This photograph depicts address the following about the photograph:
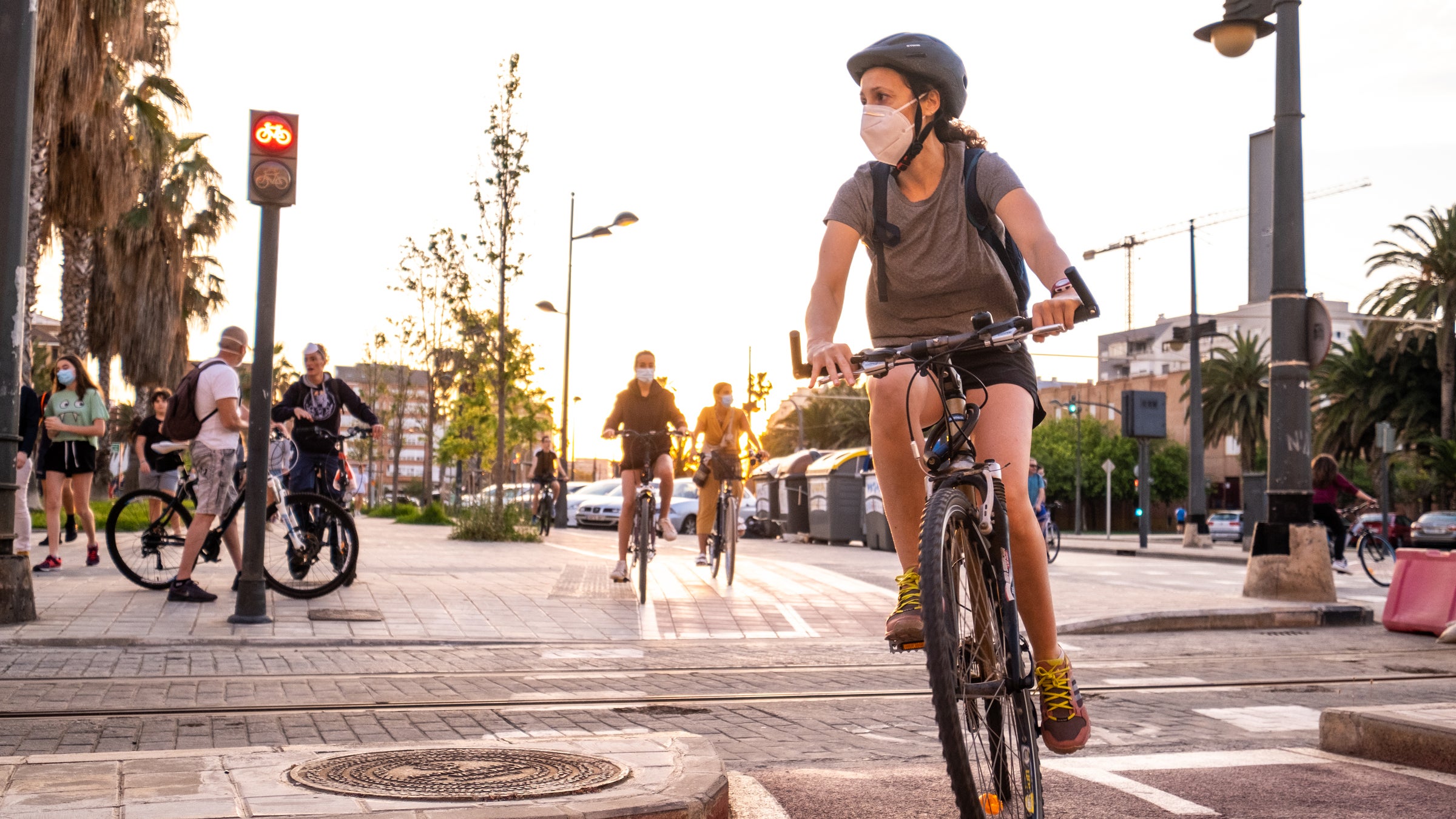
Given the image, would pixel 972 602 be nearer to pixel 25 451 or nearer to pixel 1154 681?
pixel 1154 681

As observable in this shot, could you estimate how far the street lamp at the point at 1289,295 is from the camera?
39.5 feet

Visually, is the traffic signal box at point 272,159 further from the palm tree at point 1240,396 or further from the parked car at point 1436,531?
the palm tree at point 1240,396

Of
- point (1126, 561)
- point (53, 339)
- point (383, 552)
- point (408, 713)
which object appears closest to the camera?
point (408, 713)

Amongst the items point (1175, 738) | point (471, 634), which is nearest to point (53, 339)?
point (471, 634)

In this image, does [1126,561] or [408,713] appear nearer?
[408,713]

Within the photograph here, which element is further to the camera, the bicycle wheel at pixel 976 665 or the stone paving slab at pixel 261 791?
the stone paving slab at pixel 261 791

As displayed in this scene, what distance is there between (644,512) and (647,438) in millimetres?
658

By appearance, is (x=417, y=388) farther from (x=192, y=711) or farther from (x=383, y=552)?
(x=192, y=711)

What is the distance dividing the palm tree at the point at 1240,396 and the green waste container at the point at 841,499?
37370 millimetres

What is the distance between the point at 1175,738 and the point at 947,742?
2.86 metres

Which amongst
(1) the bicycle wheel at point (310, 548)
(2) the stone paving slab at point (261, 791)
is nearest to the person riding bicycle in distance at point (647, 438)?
(1) the bicycle wheel at point (310, 548)

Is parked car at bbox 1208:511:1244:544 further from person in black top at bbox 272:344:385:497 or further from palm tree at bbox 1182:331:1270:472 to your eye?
person in black top at bbox 272:344:385:497

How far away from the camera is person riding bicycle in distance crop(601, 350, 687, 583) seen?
11.2m

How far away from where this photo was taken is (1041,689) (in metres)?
3.46
